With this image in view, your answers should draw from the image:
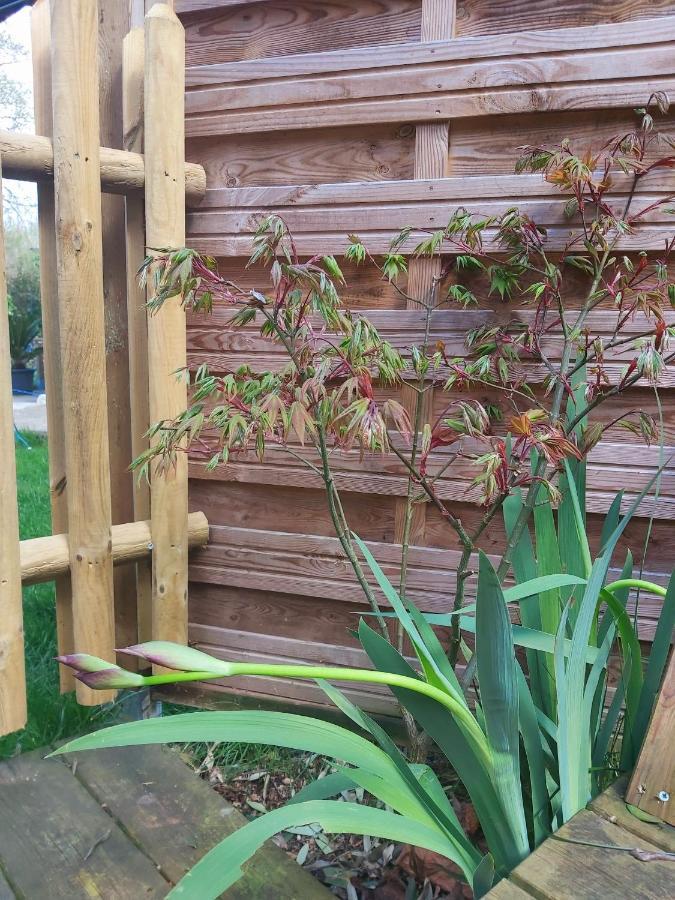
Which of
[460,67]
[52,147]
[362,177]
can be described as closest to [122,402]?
[52,147]

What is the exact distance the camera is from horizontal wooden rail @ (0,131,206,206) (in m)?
1.55

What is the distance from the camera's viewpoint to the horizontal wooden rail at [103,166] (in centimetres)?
155

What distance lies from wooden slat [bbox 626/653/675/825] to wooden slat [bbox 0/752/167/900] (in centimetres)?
96

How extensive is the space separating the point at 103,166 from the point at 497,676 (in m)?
1.50

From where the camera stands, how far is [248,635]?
2041mm

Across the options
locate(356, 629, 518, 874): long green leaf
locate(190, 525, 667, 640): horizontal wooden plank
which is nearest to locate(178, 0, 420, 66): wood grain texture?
locate(190, 525, 667, 640): horizontal wooden plank

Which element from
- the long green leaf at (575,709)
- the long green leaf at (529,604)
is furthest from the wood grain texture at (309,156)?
the long green leaf at (575,709)

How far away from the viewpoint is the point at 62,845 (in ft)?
4.77

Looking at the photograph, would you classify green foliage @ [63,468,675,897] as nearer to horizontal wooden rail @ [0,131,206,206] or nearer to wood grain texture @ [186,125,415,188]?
wood grain texture @ [186,125,415,188]

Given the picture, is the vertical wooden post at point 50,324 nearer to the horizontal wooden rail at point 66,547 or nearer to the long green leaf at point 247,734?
the horizontal wooden rail at point 66,547

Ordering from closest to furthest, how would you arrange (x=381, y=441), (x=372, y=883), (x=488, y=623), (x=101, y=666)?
1. (x=101, y=666)
2. (x=488, y=623)
3. (x=381, y=441)
4. (x=372, y=883)

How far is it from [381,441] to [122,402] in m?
1.13

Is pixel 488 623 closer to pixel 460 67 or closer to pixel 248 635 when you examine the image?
pixel 248 635

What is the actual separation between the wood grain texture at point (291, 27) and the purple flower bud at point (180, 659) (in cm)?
170
